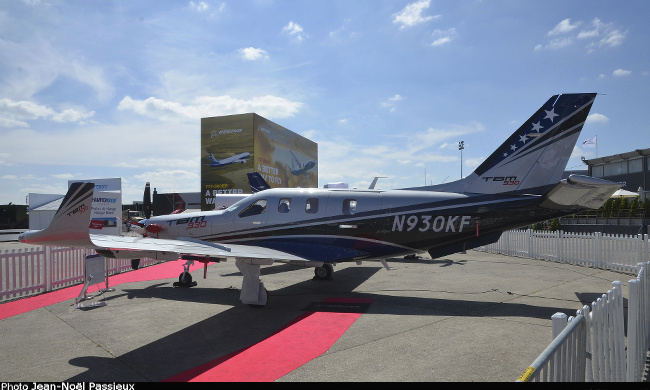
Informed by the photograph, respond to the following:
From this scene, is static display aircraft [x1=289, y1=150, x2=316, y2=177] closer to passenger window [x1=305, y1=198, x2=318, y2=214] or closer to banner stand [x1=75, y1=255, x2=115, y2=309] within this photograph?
passenger window [x1=305, y1=198, x2=318, y2=214]

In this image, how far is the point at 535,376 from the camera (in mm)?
2346

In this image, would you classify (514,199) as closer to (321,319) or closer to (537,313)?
Answer: (537,313)

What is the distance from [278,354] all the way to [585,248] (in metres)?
14.2

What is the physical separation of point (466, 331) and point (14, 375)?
712 centimetres

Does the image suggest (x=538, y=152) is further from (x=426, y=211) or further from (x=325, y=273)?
(x=325, y=273)

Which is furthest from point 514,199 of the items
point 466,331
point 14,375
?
point 14,375

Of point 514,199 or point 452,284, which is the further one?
point 452,284

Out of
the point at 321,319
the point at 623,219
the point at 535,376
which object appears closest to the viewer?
the point at 535,376

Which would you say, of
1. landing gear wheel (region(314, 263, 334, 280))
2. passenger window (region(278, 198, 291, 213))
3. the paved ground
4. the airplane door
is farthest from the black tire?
landing gear wheel (region(314, 263, 334, 280))

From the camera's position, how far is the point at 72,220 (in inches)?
231

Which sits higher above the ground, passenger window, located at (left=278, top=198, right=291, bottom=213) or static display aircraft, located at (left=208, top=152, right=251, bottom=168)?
static display aircraft, located at (left=208, top=152, right=251, bottom=168)

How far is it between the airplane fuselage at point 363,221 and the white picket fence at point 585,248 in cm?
687

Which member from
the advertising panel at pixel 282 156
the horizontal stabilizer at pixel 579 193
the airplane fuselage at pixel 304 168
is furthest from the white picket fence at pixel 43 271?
the airplane fuselage at pixel 304 168

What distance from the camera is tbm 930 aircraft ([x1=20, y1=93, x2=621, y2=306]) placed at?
9.08 m
